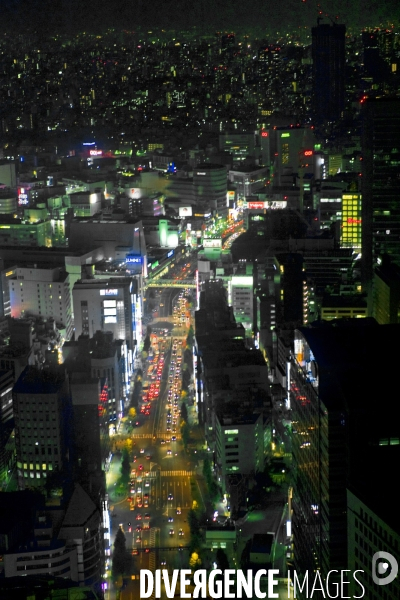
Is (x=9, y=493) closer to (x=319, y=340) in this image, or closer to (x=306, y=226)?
(x=319, y=340)

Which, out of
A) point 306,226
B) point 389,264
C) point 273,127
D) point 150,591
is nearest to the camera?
point 150,591

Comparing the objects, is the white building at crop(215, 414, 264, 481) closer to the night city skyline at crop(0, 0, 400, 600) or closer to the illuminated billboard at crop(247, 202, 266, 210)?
the night city skyline at crop(0, 0, 400, 600)

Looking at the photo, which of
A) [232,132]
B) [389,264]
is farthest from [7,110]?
[389,264]

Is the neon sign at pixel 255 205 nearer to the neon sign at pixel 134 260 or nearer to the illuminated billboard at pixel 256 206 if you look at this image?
the illuminated billboard at pixel 256 206

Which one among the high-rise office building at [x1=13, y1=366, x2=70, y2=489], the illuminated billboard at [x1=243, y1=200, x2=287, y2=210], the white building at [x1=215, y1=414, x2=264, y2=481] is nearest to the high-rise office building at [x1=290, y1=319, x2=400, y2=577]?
the white building at [x1=215, y1=414, x2=264, y2=481]

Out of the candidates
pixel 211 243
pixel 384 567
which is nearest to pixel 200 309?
pixel 211 243

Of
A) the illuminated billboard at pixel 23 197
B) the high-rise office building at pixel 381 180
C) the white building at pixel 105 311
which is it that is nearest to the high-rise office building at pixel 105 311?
the white building at pixel 105 311

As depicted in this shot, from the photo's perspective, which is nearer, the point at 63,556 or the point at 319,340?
the point at 319,340
